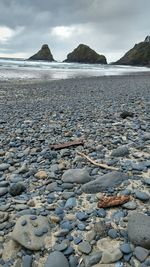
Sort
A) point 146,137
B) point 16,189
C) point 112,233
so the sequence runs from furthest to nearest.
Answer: point 146,137
point 16,189
point 112,233

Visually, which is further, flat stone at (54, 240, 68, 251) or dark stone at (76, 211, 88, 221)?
dark stone at (76, 211, 88, 221)

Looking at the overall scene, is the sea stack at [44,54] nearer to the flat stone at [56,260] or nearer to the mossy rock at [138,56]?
the mossy rock at [138,56]

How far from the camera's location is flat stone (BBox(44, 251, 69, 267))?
2049 millimetres

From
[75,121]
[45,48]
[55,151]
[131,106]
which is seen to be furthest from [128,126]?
[45,48]

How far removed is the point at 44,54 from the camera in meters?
92.2

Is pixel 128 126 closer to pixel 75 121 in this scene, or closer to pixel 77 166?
pixel 75 121

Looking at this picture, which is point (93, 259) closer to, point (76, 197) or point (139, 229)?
point (139, 229)

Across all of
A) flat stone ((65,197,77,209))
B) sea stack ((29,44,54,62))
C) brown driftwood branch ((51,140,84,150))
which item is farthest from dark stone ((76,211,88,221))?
sea stack ((29,44,54,62))

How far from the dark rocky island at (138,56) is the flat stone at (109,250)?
79202 mm

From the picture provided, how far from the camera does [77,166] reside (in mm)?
3715

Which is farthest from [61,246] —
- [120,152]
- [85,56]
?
[85,56]

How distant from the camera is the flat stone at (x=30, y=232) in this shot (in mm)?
2264

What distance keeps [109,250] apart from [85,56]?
89160 mm

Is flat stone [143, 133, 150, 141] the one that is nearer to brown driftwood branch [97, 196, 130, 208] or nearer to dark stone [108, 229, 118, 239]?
brown driftwood branch [97, 196, 130, 208]
